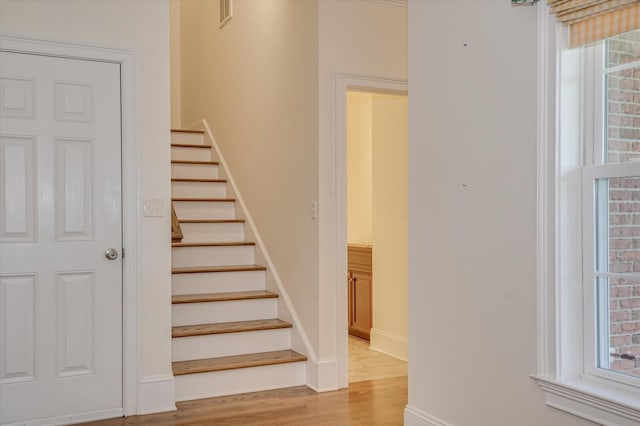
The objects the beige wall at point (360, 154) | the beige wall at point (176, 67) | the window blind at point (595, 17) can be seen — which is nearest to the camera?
the window blind at point (595, 17)

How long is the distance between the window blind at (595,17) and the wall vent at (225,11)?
4039 millimetres

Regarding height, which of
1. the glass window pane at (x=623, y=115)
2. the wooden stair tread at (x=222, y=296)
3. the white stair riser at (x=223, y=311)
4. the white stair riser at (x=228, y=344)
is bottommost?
the white stair riser at (x=228, y=344)

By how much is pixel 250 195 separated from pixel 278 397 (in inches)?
77.2

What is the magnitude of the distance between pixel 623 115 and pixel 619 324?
29.9 inches

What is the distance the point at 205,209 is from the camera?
5.50 m

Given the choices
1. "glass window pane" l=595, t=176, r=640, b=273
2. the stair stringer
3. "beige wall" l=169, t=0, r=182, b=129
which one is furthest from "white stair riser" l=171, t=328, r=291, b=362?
"beige wall" l=169, t=0, r=182, b=129

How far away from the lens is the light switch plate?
11.7ft

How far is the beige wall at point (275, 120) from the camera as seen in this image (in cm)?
418

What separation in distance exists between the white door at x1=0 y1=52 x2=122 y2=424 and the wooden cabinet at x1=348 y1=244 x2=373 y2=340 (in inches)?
98.8

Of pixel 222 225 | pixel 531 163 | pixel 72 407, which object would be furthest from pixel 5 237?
pixel 531 163

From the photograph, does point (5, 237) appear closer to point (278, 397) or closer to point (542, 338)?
point (278, 397)

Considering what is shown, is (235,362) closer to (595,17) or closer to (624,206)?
(624,206)

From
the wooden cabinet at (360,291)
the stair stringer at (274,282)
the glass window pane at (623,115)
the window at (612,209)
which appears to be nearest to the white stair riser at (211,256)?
the stair stringer at (274,282)

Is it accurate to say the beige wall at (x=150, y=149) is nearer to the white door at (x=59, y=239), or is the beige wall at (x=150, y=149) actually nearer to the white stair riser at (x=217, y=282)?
the white door at (x=59, y=239)
